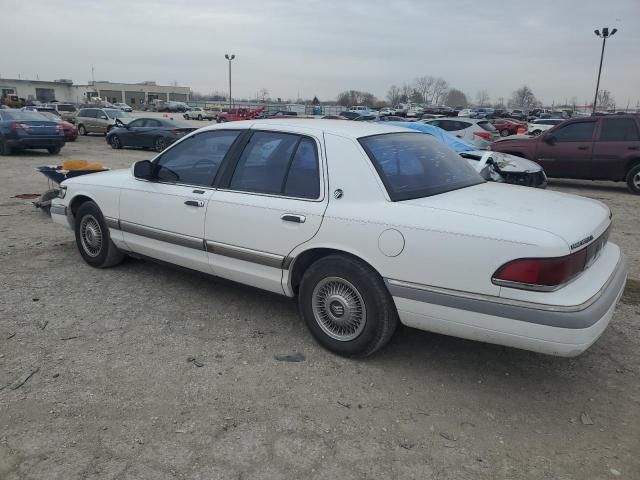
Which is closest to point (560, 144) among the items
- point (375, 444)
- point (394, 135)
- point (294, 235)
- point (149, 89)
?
point (394, 135)

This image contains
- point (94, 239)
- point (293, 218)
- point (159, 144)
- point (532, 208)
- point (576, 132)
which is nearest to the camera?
point (532, 208)

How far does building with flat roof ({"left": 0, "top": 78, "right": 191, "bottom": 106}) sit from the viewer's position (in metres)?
98.1

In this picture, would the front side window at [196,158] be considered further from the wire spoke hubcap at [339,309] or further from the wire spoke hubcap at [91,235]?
the wire spoke hubcap at [339,309]

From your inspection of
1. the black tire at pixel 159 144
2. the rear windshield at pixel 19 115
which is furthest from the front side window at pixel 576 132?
the rear windshield at pixel 19 115

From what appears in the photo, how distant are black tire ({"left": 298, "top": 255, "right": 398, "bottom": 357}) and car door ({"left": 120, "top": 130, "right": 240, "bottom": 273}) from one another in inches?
A: 42.4

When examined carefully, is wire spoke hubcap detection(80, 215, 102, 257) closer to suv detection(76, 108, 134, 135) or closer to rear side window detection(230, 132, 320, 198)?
rear side window detection(230, 132, 320, 198)

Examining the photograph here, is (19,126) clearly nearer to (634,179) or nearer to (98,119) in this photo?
(98,119)

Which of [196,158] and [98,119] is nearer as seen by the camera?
[196,158]

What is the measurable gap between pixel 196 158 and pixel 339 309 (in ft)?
6.28

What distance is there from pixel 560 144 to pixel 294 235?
10087 mm

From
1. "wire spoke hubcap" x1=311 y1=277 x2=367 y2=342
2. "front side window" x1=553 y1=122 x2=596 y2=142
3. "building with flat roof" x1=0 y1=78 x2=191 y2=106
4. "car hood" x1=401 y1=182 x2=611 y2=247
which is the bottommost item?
"wire spoke hubcap" x1=311 y1=277 x2=367 y2=342

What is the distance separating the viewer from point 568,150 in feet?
37.8

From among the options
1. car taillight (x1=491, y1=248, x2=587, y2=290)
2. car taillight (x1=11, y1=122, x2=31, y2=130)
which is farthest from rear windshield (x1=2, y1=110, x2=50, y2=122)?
car taillight (x1=491, y1=248, x2=587, y2=290)

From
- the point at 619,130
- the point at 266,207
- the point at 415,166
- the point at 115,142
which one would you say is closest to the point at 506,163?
the point at 619,130
